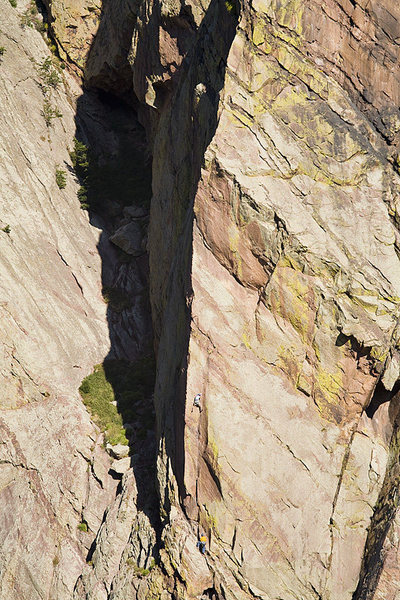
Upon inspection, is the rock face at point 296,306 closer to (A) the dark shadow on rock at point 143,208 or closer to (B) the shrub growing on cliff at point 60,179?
(A) the dark shadow on rock at point 143,208

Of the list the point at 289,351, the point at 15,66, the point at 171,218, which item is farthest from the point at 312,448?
the point at 15,66

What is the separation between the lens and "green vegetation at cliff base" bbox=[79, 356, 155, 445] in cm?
3600

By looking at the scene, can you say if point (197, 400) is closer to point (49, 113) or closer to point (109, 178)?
point (109, 178)

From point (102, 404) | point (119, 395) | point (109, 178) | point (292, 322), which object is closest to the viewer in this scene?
point (292, 322)

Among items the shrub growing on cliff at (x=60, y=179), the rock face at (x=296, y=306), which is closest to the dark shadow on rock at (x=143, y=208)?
the rock face at (x=296, y=306)

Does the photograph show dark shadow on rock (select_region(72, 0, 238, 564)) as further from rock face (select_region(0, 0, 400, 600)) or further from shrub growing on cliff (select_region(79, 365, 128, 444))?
rock face (select_region(0, 0, 400, 600))

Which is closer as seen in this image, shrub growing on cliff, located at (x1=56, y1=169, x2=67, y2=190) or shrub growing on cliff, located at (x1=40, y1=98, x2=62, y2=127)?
shrub growing on cliff, located at (x1=56, y1=169, x2=67, y2=190)

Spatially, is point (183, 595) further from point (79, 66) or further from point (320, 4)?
point (79, 66)

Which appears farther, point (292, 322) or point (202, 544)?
point (202, 544)

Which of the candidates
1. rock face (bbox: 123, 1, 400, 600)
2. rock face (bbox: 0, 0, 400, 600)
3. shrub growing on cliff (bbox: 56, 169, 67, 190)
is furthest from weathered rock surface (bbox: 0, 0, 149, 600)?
rock face (bbox: 123, 1, 400, 600)

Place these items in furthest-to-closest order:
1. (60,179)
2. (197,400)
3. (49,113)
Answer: (49,113), (60,179), (197,400)

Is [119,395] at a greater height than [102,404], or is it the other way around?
[119,395]

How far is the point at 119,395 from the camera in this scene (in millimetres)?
37562

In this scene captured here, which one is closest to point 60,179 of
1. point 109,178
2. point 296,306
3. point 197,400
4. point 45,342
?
point 109,178
